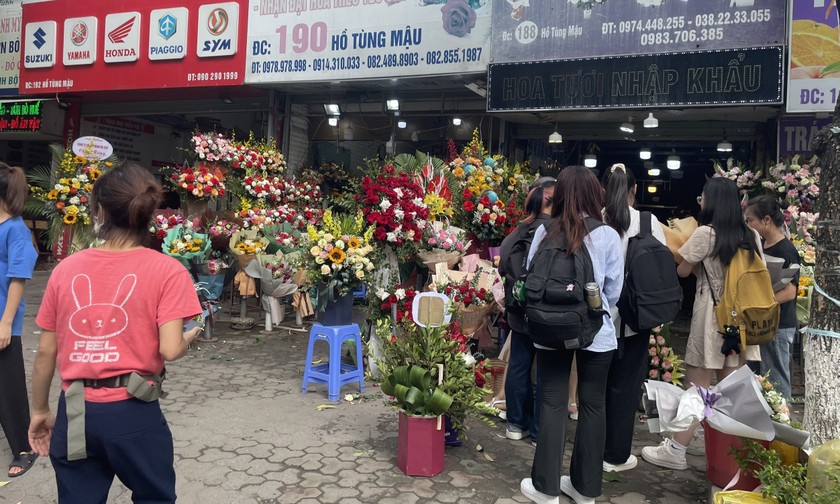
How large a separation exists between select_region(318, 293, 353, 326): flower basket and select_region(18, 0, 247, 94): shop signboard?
602cm

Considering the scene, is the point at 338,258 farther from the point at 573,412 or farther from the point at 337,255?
the point at 573,412

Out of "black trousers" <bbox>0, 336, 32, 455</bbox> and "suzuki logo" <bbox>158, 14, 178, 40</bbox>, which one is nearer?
"black trousers" <bbox>0, 336, 32, 455</bbox>

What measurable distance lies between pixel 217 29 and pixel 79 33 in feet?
9.78

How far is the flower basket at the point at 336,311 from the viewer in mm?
5047

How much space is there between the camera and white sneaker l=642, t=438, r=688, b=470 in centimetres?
388

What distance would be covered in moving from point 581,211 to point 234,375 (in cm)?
391

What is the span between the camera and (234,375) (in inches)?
226

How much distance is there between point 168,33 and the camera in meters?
10.1

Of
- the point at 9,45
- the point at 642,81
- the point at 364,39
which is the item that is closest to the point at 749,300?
the point at 642,81

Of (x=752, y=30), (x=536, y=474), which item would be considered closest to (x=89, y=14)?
(x=752, y=30)

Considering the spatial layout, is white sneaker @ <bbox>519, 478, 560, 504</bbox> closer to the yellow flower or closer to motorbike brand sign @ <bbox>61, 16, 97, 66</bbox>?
the yellow flower

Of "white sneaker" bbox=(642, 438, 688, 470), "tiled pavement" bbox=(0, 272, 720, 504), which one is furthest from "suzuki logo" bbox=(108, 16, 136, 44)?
"white sneaker" bbox=(642, 438, 688, 470)

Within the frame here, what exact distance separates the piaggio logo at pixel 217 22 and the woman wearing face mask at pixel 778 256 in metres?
8.25

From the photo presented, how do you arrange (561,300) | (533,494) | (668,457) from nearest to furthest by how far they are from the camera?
(561,300) → (533,494) → (668,457)
